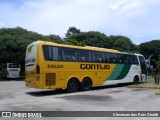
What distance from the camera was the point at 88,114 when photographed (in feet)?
34.7

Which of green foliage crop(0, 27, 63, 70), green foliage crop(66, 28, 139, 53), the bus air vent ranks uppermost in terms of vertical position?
green foliage crop(66, 28, 139, 53)

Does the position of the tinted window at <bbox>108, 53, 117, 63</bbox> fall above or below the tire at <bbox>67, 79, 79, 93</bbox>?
above

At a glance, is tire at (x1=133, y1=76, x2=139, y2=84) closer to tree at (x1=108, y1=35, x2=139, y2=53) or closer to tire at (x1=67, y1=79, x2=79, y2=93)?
tire at (x1=67, y1=79, x2=79, y2=93)

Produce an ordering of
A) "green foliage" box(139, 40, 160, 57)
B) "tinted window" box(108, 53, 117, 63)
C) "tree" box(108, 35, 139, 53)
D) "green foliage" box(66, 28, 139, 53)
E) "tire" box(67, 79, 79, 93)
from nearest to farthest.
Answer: "tire" box(67, 79, 79, 93) → "tinted window" box(108, 53, 117, 63) → "tree" box(108, 35, 139, 53) → "green foliage" box(66, 28, 139, 53) → "green foliage" box(139, 40, 160, 57)

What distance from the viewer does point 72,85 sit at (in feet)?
61.6

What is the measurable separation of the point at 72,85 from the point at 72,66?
1.13 metres

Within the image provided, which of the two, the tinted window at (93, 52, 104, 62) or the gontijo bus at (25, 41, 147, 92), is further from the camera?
the tinted window at (93, 52, 104, 62)

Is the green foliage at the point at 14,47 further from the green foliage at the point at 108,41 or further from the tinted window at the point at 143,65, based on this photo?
the green foliage at the point at 108,41

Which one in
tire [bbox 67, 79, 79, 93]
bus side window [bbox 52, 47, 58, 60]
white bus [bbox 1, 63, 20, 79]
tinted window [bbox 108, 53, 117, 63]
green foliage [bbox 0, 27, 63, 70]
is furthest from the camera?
green foliage [bbox 0, 27, 63, 70]

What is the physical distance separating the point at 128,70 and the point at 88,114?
45.6ft

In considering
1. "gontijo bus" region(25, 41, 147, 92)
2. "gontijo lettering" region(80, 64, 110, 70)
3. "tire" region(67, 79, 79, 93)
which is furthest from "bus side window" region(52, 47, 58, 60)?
"gontijo lettering" region(80, 64, 110, 70)

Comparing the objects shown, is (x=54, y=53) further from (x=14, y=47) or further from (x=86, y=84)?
(x=14, y=47)

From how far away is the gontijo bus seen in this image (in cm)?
1700

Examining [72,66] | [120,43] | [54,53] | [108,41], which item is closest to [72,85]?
[72,66]
